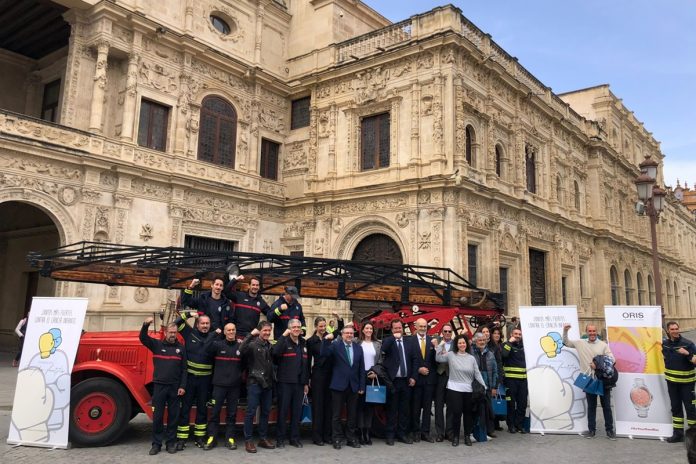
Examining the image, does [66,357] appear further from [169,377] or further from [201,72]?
[201,72]

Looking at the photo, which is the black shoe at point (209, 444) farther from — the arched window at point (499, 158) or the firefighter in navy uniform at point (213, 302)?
the arched window at point (499, 158)

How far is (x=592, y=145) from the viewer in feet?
94.5

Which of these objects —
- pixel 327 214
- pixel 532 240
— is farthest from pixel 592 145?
pixel 327 214

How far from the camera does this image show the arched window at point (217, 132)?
770 inches

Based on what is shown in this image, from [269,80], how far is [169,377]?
16.9m

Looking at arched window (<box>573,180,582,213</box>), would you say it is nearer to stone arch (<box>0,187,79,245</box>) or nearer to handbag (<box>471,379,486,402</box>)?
handbag (<box>471,379,486,402</box>)

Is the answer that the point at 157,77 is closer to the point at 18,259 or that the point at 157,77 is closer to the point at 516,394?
the point at 18,259

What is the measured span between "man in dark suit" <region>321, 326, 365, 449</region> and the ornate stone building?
406 inches

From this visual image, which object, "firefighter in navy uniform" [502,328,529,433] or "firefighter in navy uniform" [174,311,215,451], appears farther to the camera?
"firefighter in navy uniform" [502,328,529,433]

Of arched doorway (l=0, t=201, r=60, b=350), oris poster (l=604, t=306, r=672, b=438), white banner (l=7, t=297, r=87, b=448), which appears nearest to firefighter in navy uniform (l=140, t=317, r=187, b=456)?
white banner (l=7, t=297, r=87, b=448)

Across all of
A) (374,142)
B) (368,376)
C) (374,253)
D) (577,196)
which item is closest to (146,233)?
(374,253)

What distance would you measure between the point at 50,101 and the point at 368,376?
59.3 feet

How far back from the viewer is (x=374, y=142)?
66.3ft

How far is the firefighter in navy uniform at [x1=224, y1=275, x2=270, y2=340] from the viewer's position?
25.5 ft
